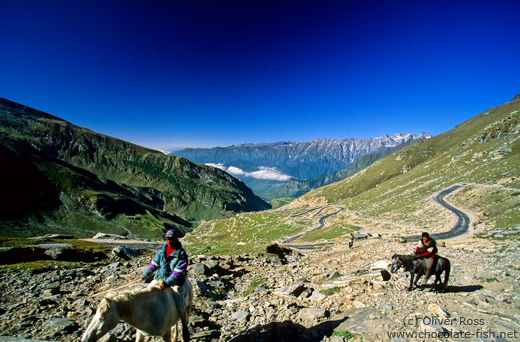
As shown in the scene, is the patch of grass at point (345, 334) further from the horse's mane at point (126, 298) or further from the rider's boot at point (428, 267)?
the horse's mane at point (126, 298)

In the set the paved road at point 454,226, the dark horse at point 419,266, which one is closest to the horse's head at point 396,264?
the dark horse at point 419,266

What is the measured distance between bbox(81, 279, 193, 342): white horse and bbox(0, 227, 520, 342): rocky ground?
92.2 inches

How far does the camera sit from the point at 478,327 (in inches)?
311

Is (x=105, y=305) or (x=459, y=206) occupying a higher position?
(x=105, y=305)

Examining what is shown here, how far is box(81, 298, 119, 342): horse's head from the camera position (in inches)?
188

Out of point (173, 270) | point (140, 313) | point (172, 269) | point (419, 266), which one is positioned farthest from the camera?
point (419, 266)

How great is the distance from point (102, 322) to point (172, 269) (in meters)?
2.70

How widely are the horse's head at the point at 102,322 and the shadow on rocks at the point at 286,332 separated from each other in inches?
192

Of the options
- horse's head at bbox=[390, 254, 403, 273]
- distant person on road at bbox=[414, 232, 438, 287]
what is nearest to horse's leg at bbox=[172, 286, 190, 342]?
horse's head at bbox=[390, 254, 403, 273]

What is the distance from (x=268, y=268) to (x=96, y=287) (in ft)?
45.5

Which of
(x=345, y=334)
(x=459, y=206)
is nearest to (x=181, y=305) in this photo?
(x=345, y=334)

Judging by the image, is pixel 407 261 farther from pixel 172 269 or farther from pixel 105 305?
pixel 105 305

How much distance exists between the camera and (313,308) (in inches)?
402

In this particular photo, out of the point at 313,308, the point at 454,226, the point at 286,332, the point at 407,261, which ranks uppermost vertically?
the point at 407,261
